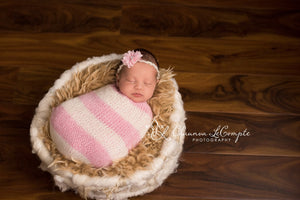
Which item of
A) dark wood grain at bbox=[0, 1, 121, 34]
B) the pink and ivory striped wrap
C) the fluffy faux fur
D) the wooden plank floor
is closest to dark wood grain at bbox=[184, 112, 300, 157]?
the wooden plank floor

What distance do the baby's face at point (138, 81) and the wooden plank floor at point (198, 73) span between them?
0.30 m

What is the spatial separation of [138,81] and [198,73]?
43 centimetres

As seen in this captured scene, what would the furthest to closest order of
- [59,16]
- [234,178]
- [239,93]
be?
1. [59,16]
2. [239,93]
3. [234,178]

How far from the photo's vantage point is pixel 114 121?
3.05 feet

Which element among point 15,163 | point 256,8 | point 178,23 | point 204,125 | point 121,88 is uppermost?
point 256,8

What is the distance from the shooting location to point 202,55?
134 centimetres

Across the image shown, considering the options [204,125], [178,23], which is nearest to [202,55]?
[178,23]

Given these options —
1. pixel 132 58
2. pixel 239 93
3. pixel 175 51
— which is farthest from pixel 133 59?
pixel 239 93

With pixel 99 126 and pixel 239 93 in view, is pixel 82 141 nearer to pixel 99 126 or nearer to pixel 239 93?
pixel 99 126

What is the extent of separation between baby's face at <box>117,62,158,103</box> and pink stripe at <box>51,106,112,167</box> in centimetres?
19

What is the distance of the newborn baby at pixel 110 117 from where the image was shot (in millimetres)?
898

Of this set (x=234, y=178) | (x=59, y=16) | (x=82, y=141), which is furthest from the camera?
(x=59, y=16)

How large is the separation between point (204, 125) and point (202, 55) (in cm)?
35

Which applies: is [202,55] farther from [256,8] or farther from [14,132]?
[14,132]
